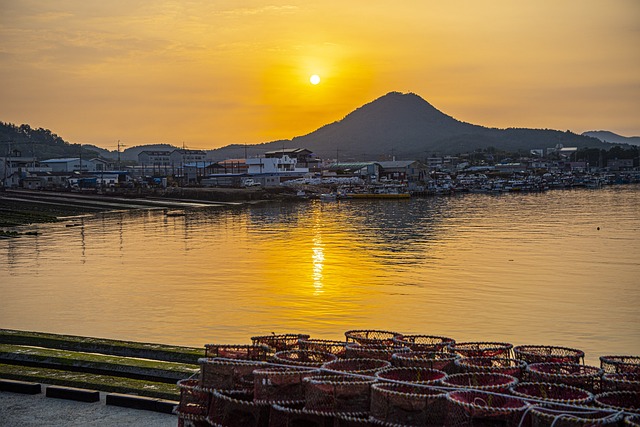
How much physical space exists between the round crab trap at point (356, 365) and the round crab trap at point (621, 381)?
213cm

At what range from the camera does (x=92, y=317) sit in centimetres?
2136

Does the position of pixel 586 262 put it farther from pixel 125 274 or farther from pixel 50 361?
pixel 50 361

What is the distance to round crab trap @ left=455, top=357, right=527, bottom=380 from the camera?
7.75 m

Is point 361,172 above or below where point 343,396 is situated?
above

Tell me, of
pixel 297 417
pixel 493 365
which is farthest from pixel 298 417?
pixel 493 365

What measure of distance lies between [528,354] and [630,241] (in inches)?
1432

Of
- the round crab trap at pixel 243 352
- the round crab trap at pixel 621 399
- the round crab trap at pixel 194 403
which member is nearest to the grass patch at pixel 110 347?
the round crab trap at pixel 243 352

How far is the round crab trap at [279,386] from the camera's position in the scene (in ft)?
23.8

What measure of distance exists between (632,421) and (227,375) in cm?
382

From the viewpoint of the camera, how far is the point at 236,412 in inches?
293

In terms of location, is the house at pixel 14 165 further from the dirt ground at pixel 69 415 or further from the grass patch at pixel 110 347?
the dirt ground at pixel 69 415

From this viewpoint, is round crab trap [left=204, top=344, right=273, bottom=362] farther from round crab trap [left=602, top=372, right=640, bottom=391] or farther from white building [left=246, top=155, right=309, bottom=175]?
white building [left=246, top=155, right=309, bottom=175]

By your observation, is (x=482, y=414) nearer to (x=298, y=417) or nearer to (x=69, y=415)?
(x=298, y=417)

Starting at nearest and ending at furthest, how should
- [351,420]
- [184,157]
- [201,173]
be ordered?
[351,420] < [201,173] < [184,157]
